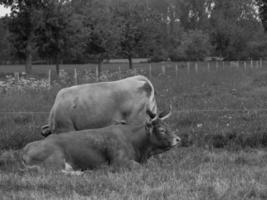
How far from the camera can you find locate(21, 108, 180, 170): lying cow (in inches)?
345

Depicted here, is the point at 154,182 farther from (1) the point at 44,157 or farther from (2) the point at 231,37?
(2) the point at 231,37

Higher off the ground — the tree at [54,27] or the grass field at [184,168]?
the tree at [54,27]

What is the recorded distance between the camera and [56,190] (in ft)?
23.3

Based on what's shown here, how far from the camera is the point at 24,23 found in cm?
4206

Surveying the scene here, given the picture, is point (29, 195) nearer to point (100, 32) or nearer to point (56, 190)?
point (56, 190)

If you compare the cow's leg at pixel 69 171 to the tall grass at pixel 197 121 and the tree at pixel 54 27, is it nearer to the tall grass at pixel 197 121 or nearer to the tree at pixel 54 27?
the tall grass at pixel 197 121

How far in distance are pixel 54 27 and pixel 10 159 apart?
34.0 meters

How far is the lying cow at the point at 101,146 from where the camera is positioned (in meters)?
8.77

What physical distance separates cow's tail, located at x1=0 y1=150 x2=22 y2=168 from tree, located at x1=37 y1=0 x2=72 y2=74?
106 ft

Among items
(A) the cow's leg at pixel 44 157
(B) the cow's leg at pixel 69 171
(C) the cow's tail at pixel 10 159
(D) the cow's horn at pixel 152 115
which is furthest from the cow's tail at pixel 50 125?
(D) the cow's horn at pixel 152 115

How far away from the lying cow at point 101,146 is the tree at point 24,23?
3246 cm

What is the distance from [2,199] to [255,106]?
1039 cm

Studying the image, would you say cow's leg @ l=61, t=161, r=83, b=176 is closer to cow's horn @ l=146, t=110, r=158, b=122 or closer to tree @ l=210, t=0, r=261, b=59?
cow's horn @ l=146, t=110, r=158, b=122

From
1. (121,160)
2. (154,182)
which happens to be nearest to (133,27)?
(121,160)
